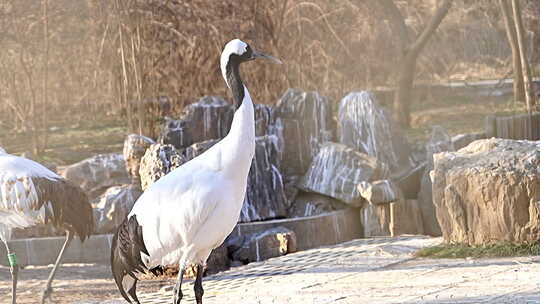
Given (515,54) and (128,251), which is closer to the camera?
(128,251)

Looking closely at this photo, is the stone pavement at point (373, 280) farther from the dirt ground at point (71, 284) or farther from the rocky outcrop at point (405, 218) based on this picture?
the rocky outcrop at point (405, 218)

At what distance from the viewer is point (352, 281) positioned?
796cm

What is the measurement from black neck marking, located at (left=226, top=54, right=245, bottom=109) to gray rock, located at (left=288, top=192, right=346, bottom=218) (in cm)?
489

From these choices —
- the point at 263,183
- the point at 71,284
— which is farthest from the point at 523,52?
the point at 71,284

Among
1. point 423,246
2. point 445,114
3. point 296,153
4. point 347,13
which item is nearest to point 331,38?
point 347,13

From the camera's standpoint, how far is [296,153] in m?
12.7

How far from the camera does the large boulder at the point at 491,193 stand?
831cm

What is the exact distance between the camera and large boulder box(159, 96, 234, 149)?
39.8 feet

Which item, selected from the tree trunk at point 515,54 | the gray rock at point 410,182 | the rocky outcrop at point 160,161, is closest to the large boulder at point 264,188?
the rocky outcrop at point 160,161

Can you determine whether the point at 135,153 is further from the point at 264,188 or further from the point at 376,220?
the point at 376,220

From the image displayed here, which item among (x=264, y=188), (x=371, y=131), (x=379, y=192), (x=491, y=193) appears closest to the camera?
(x=491, y=193)

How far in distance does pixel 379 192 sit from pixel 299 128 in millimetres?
1765

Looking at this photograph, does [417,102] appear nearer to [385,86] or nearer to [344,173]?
[385,86]

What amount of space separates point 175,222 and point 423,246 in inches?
127
